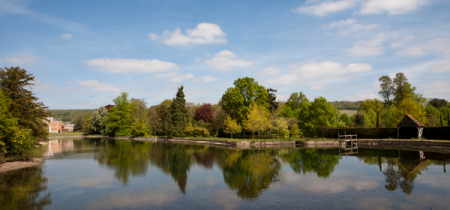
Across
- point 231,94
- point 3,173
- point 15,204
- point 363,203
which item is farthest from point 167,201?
point 231,94

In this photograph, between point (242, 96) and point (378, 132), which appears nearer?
point (378, 132)

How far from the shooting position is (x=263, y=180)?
48.2 ft

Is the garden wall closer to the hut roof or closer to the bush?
the hut roof

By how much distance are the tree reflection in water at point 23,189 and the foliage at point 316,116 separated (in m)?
40.2

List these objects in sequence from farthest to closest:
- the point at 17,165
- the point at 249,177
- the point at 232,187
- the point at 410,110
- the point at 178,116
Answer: the point at 178,116, the point at 410,110, the point at 17,165, the point at 249,177, the point at 232,187

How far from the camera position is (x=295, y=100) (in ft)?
230

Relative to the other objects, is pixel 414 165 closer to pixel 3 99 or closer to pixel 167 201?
pixel 167 201

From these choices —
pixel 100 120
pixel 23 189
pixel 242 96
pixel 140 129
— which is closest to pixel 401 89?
pixel 242 96

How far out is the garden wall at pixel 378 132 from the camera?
33.2 m

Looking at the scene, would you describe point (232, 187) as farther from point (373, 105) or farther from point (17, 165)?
point (373, 105)

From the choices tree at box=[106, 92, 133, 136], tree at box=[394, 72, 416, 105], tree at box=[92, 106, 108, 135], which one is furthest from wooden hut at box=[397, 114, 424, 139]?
tree at box=[92, 106, 108, 135]

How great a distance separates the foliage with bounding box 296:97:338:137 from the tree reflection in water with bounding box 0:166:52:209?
40235 millimetres

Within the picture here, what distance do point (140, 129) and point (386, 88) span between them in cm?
5730

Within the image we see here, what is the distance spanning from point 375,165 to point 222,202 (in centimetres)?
1465
